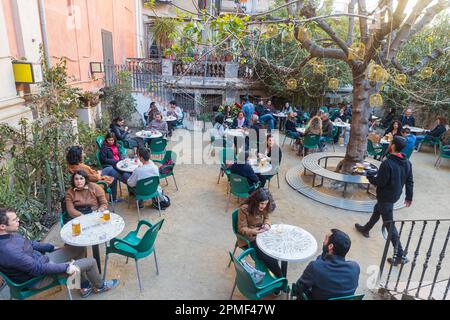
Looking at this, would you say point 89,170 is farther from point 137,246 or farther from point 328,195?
point 328,195

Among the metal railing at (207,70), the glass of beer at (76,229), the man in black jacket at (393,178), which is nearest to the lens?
the glass of beer at (76,229)

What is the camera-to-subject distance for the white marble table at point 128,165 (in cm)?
572

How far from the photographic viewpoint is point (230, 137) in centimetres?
884

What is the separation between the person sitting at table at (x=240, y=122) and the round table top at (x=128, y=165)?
14.4 ft

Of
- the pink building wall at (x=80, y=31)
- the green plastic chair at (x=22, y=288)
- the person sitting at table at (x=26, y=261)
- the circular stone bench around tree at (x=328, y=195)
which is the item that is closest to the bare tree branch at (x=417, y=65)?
the circular stone bench around tree at (x=328, y=195)

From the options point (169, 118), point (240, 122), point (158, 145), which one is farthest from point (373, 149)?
point (169, 118)

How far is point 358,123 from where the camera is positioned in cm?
666

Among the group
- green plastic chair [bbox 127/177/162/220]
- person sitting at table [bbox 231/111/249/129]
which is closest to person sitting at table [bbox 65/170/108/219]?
green plastic chair [bbox 127/177/162/220]

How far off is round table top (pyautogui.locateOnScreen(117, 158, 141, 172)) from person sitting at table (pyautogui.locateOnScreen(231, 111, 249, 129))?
4.40 m

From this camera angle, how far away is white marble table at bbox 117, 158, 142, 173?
5725 millimetres

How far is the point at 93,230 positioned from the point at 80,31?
720cm

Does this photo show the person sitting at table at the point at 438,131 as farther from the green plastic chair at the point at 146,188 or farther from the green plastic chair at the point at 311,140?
the green plastic chair at the point at 146,188

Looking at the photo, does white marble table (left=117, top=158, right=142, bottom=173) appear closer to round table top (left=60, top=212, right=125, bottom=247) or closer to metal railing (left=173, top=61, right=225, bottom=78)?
round table top (left=60, top=212, right=125, bottom=247)

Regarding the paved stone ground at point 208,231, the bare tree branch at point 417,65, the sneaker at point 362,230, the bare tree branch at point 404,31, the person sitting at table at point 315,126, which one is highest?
the bare tree branch at point 404,31
